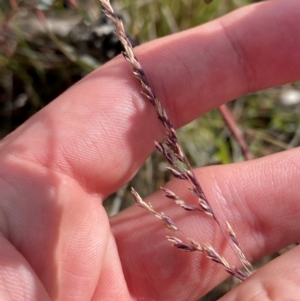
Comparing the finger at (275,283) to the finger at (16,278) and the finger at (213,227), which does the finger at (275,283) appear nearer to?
the finger at (213,227)

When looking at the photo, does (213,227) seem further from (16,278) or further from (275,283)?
(16,278)

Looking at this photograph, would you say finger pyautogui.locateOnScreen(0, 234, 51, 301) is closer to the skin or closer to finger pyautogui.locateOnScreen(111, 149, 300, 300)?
the skin

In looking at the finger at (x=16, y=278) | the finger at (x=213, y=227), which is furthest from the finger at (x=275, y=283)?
the finger at (x=16, y=278)

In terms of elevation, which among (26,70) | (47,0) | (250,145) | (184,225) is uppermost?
(47,0)

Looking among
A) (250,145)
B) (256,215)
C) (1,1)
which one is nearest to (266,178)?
(256,215)

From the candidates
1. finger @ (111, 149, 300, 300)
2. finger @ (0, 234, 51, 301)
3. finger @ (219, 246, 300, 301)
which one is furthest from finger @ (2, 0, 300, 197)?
finger @ (219, 246, 300, 301)

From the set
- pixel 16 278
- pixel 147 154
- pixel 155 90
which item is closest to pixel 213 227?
pixel 147 154

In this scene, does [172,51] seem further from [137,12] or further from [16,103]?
[16,103]
